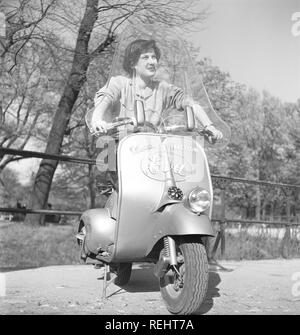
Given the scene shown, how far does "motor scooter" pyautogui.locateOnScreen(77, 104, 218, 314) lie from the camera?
3160 mm

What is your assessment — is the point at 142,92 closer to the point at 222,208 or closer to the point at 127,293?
the point at 127,293

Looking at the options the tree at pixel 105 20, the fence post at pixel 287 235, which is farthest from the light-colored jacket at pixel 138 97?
the tree at pixel 105 20

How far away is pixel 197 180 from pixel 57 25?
8548 mm

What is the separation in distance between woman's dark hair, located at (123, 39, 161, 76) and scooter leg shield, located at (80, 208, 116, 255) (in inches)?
46.9

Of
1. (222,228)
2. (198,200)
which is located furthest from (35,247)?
(198,200)

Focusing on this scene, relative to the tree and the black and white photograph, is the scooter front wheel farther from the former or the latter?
the tree

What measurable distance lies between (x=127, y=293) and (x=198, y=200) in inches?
47.1

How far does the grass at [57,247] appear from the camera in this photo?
6715 mm

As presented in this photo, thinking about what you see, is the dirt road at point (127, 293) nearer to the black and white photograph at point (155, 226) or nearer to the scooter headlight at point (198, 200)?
the black and white photograph at point (155, 226)

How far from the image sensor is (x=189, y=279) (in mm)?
3070

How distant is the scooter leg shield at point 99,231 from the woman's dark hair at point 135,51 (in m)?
1.19

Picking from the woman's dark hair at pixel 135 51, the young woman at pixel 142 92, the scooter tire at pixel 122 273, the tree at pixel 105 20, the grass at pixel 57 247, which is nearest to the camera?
the young woman at pixel 142 92

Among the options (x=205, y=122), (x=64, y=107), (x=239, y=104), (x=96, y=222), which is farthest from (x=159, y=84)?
(x=239, y=104)

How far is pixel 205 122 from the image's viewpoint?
152 inches
